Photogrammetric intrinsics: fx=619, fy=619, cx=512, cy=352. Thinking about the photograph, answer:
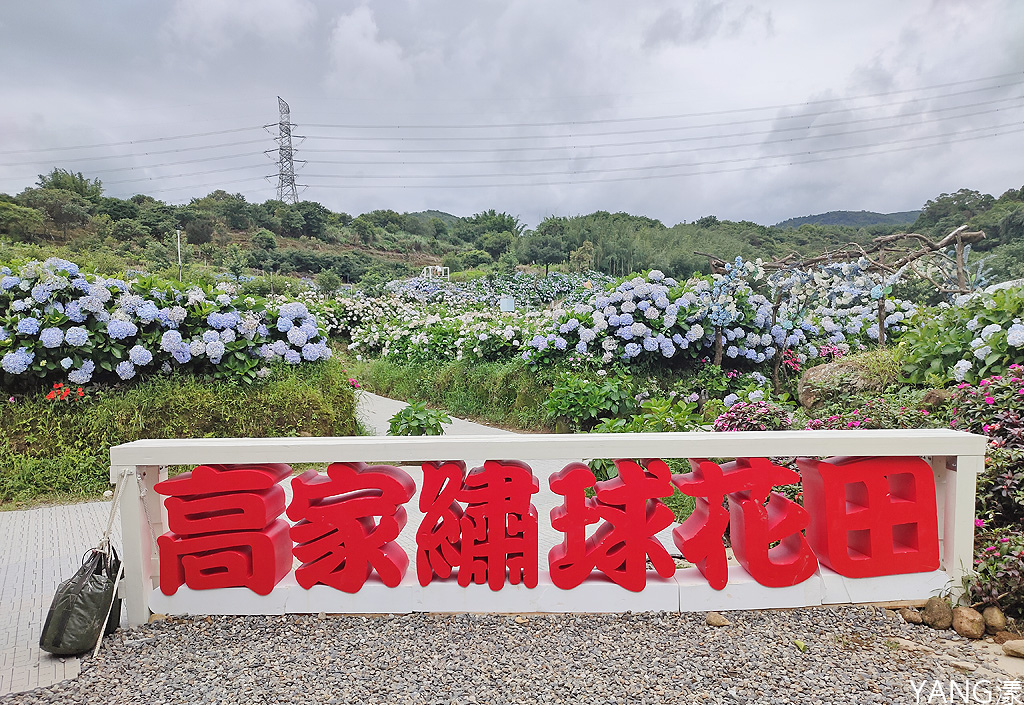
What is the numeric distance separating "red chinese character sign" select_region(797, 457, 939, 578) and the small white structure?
0.05m

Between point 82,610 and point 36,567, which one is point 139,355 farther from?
point 82,610

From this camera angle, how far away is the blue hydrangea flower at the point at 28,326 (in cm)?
419

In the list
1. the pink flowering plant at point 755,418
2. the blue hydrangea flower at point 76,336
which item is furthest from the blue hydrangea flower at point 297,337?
the pink flowering plant at point 755,418

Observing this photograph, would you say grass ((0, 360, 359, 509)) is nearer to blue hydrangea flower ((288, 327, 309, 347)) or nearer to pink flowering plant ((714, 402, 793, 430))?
blue hydrangea flower ((288, 327, 309, 347))

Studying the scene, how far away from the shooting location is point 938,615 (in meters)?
2.17

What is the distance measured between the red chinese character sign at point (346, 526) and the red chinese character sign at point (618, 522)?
59 cm

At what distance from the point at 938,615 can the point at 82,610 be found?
2.92 m

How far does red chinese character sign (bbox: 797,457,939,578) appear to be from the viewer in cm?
229

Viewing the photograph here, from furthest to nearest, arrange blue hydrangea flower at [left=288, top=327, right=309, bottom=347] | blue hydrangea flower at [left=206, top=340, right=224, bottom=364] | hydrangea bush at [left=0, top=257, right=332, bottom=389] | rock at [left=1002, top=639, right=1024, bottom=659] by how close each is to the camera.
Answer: blue hydrangea flower at [left=288, top=327, right=309, bottom=347]
blue hydrangea flower at [left=206, top=340, right=224, bottom=364]
hydrangea bush at [left=0, top=257, right=332, bottom=389]
rock at [left=1002, top=639, right=1024, bottom=659]

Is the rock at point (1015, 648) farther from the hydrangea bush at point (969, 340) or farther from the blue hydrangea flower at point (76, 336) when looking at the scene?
the blue hydrangea flower at point (76, 336)

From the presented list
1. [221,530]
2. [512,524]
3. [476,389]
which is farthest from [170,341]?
[512,524]

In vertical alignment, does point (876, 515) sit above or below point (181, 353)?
below

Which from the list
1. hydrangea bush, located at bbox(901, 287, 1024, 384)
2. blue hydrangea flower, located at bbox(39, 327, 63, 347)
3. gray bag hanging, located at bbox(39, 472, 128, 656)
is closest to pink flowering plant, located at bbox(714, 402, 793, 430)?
hydrangea bush, located at bbox(901, 287, 1024, 384)

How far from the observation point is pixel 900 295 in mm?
7855
